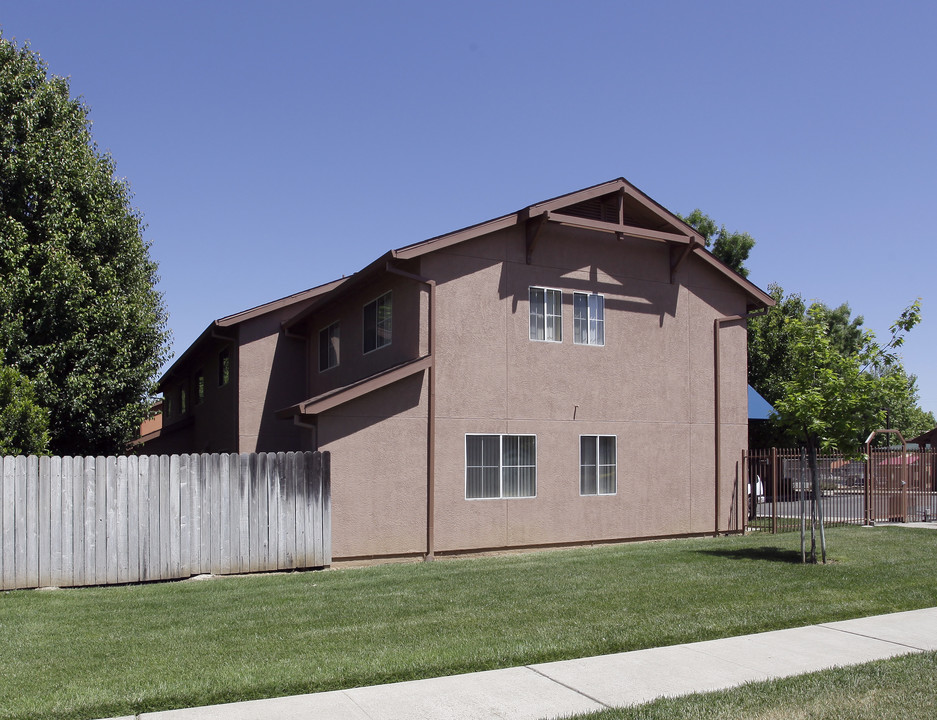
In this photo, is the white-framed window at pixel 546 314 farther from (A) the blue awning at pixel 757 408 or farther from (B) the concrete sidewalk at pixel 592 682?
(A) the blue awning at pixel 757 408

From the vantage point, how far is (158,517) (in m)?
13.1

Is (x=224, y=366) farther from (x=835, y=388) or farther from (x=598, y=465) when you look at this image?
(x=835, y=388)

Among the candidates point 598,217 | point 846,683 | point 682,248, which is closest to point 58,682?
Result: point 846,683

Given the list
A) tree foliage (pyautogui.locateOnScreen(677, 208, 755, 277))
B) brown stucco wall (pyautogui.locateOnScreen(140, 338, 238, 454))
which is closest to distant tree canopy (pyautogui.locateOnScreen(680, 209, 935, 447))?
tree foliage (pyautogui.locateOnScreen(677, 208, 755, 277))

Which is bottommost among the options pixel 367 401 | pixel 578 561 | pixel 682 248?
pixel 578 561

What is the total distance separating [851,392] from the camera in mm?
13219

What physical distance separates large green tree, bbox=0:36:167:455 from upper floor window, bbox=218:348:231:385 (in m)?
1.76

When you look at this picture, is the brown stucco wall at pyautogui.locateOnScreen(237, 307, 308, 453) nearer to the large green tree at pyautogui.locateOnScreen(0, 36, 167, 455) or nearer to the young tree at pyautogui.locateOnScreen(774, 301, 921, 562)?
the large green tree at pyautogui.locateOnScreen(0, 36, 167, 455)

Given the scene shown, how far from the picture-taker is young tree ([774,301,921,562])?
13086 mm

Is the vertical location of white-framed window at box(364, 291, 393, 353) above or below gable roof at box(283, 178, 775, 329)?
below

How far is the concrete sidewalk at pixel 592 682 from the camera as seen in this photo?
6.14 metres

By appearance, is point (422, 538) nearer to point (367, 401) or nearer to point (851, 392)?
point (367, 401)

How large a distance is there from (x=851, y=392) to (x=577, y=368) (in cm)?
539

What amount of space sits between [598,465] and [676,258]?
495cm
